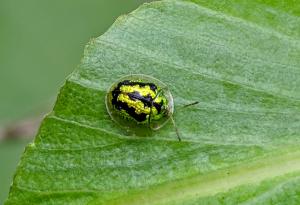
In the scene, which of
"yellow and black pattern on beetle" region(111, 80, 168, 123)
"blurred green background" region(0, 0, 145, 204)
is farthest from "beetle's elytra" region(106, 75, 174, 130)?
"blurred green background" region(0, 0, 145, 204)

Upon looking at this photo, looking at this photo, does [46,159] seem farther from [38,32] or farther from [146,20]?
[38,32]

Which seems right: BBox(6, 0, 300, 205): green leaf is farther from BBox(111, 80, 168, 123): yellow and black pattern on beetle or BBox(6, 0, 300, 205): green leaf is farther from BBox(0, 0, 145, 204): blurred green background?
BBox(0, 0, 145, 204): blurred green background

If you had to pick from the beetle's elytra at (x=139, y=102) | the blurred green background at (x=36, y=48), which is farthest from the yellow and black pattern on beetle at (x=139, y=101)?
the blurred green background at (x=36, y=48)

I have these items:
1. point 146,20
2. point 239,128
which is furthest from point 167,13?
point 239,128

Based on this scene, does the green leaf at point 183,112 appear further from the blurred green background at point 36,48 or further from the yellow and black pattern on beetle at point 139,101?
the blurred green background at point 36,48

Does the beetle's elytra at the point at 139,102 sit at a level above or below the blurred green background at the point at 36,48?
above

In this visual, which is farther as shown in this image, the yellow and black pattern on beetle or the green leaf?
the yellow and black pattern on beetle
